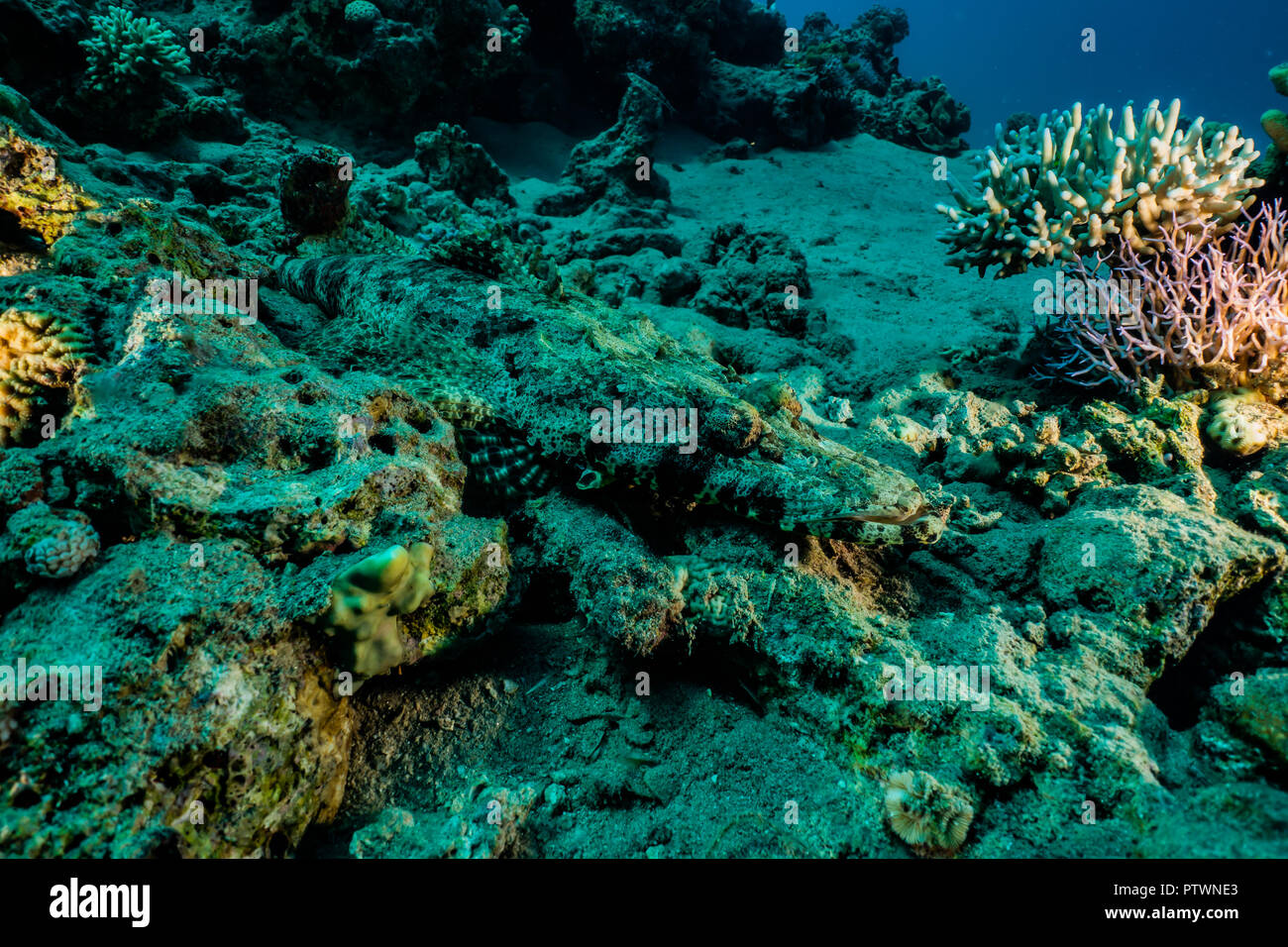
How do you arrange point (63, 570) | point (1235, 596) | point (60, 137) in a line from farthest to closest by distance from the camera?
point (60, 137), point (1235, 596), point (63, 570)

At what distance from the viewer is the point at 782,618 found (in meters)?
2.26

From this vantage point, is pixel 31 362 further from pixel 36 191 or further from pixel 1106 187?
pixel 1106 187

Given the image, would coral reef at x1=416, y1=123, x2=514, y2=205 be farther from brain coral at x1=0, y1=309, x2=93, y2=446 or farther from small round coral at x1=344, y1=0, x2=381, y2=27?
brain coral at x1=0, y1=309, x2=93, y2=446

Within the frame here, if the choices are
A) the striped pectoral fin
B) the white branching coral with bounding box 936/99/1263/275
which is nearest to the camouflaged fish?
the striped pectoral fin

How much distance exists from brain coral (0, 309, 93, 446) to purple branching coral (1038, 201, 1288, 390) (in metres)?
5.74

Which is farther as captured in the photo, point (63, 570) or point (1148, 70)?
point (1148, 70)

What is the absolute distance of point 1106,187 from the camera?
4129 mm

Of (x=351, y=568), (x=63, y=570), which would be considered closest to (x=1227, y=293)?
(x=351, y=568)

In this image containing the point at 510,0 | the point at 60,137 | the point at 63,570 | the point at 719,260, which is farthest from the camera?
the point at 510,0

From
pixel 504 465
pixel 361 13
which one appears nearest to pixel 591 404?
pixel 504 465

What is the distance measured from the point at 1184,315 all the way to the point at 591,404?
12.9 ft

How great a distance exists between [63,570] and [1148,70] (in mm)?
175824

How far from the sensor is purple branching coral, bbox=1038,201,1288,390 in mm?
3627
